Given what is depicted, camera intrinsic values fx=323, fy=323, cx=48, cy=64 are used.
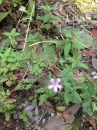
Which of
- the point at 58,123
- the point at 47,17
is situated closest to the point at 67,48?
the point at 47,17

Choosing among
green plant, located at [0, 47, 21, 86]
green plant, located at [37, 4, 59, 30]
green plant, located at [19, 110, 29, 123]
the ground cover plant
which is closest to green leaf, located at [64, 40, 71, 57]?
the ground cover plant

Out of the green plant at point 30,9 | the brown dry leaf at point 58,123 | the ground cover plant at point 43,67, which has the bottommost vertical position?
the brown dry leaf at point 58,123

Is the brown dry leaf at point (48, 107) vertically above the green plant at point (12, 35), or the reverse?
the green plant at point (12, 35)

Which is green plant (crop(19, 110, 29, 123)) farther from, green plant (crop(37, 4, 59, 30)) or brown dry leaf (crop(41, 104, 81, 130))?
green plant (crop(37, 4, 59, 30))

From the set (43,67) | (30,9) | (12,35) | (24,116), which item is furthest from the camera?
(30,9)

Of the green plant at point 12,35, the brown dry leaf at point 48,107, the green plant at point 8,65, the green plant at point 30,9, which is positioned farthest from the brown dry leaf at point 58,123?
the green plant at point 30,9

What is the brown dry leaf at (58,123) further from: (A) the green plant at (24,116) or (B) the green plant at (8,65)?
(B) the green plant at (8,65)

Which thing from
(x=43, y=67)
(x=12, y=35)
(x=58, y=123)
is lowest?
(x=58, y=123)

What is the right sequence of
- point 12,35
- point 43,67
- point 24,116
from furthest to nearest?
point 12,35 < point 43,67 < point 24,116

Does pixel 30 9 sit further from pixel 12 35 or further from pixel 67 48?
pixel 67 48
